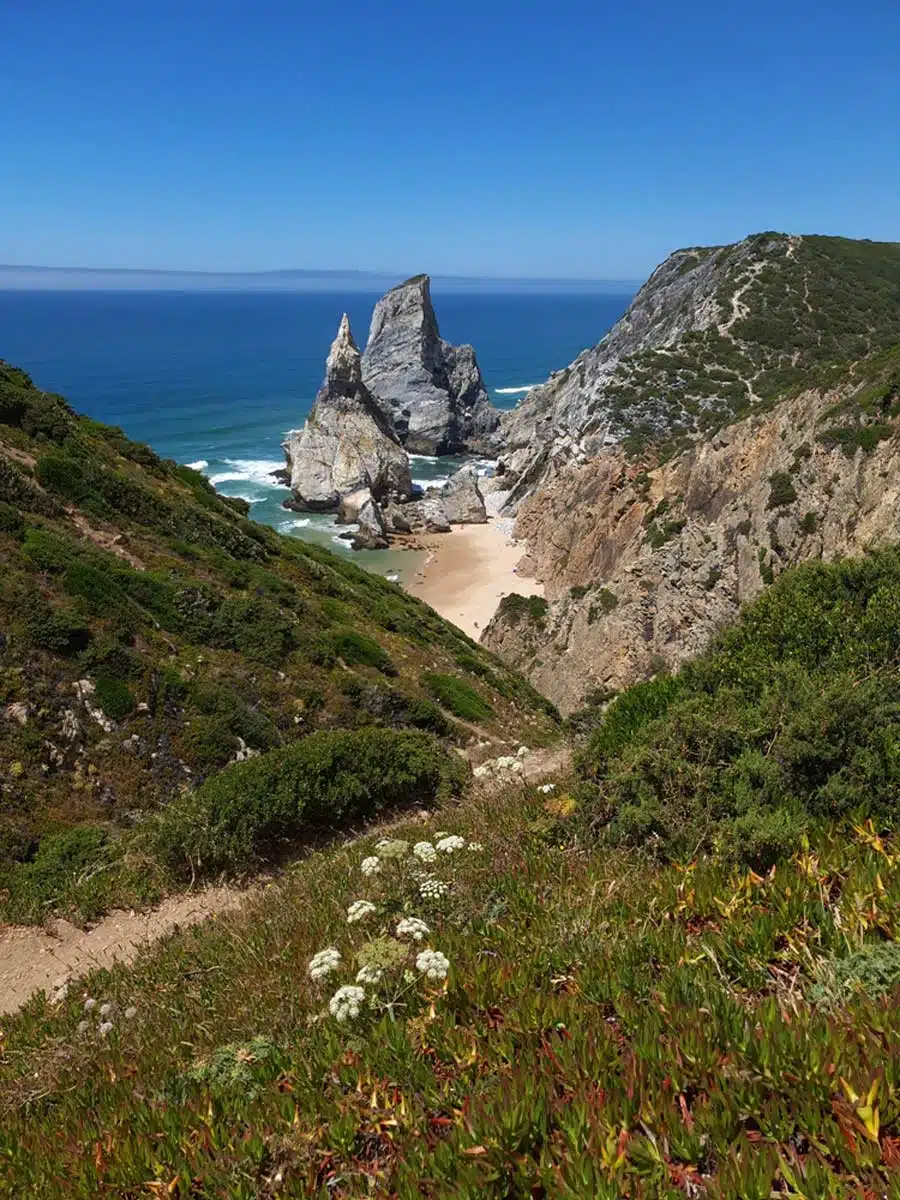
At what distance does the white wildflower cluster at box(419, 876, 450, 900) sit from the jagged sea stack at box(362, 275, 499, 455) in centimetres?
8739

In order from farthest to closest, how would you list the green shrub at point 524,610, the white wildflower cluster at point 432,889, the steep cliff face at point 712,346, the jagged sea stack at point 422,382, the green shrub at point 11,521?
the jagged sea stack at point 422,382, the steep cliff face at point 712,346, the green shrub at point 524,610, the green shrub at point 11,521, the white wildflower cluster at point 432,889

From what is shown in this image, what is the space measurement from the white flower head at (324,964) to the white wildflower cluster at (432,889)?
91cm

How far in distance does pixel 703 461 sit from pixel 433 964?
31560mm

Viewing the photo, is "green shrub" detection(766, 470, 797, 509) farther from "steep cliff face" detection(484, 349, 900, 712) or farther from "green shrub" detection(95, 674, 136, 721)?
"green shrub" detection(95, 674, 136, 721)

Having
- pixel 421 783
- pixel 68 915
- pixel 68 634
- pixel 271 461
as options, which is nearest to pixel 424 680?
pixel 421 783

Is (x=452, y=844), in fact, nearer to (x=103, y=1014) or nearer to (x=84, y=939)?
(x=103, y=1014)

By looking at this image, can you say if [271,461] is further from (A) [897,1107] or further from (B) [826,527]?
(A) [897,1107]

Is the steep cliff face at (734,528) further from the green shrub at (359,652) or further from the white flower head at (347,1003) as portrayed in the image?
the white flower head at (347,1003)

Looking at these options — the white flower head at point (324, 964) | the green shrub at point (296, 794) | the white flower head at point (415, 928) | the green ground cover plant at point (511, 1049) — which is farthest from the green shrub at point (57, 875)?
the white flower head at point (415, 928)

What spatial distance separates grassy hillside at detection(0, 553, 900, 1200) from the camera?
2875 millimetres

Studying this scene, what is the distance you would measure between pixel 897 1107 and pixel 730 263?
8758 centimetres

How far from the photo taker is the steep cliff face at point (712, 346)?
55625mm

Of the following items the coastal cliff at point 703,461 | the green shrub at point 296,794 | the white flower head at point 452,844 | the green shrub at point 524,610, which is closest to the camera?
the white flower head at point 452,844

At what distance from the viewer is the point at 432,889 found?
5.62 m
